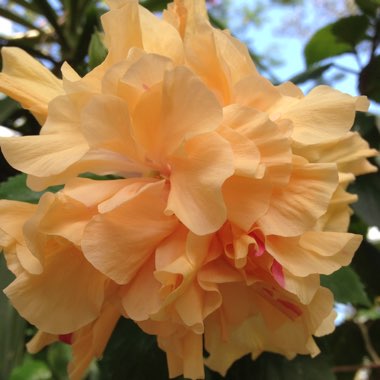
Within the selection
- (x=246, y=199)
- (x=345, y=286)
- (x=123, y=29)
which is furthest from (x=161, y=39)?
(x=345, y=286)

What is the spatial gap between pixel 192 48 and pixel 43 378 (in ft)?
2.20

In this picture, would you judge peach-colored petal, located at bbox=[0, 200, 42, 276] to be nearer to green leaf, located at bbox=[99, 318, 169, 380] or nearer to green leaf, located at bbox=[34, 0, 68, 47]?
green leaf, located at bbox=[99, 318, 169, 380]

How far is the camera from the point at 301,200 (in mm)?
352

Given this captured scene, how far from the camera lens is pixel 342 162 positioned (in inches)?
20.0

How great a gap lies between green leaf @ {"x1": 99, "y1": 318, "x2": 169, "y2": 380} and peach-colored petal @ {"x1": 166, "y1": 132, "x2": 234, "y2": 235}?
0.27m

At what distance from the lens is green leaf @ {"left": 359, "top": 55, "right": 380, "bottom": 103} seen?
2.62 ft

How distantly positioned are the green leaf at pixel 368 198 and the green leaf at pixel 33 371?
0.55 meters

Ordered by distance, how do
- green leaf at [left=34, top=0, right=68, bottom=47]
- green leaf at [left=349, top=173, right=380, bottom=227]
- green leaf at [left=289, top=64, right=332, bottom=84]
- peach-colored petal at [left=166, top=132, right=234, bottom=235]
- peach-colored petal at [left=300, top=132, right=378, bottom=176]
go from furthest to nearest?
green leaf at [left=34, top=0, right=68, bottom=47]
green leaf at [left=289, top=64, right=332, bottom=84]
green leaf at [left=349, top=173, right=380, bottom=227]
peach-colored petal at [left=300, top=132, right=378, bottom=176]
peach-colored petal at [left=166, top=132, right=234, bottom=235]

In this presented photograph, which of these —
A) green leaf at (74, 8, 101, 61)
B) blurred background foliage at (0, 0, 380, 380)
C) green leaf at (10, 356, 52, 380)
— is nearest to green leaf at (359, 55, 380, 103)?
blurred background foliage at (0, 0, 380, 380)

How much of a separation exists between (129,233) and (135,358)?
249 millimetres

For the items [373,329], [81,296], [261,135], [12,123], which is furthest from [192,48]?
[373,329]

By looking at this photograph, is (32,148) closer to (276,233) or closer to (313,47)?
(276,233)

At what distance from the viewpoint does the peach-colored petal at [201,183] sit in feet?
1.06

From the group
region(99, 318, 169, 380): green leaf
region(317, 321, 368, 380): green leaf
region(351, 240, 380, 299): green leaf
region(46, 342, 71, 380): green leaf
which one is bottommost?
region(317, 321, 368, 380): green leaf
